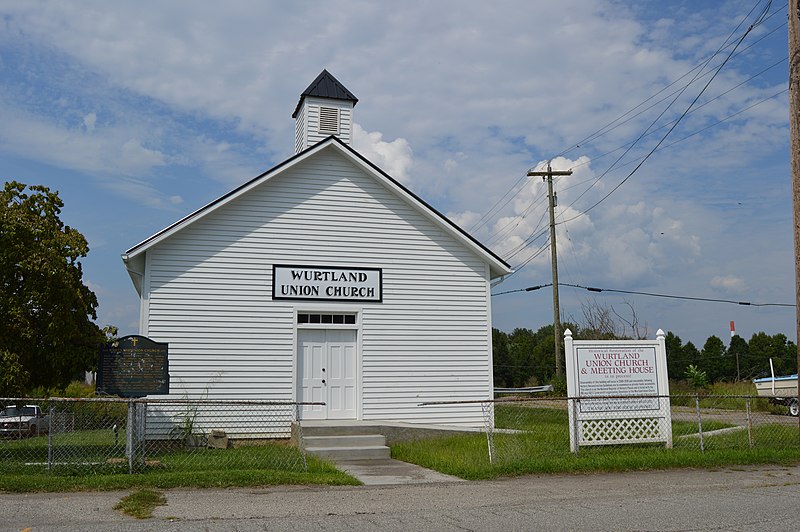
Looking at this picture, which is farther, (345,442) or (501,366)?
(501,366)

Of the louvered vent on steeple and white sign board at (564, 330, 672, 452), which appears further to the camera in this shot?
the louvered vent on steeple

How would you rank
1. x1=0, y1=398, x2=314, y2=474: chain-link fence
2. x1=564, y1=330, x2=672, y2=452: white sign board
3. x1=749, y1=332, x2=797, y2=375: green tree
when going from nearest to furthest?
x1=0, y1=398, x2=314, y2=474: chain-link fence < x1=564, y1=330, x2=672, y2=452: white sign board < x1=749, y1=332, x2=797, y2=375: green tree


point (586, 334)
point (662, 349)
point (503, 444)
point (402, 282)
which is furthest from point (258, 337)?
point (586, 334)

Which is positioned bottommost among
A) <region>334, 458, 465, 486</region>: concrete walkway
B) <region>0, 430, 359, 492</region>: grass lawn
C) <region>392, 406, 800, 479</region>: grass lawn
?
<region>334, 458, 465, 486</region>: concrete walkway

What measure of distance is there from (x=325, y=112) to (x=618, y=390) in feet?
34.8

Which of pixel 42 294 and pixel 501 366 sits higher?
pixel 42 294

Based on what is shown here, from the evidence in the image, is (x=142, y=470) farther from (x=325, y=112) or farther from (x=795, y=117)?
(x=795, y=117)

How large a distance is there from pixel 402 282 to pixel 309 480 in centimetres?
783

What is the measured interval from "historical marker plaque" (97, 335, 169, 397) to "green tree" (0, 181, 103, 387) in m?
0.44

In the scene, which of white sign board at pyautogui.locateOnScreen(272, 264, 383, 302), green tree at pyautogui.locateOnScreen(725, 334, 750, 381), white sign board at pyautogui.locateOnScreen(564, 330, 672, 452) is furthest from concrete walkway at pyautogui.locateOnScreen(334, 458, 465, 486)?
green tree at pyautogui.locateOnScreen(725, 334, 750, 381)

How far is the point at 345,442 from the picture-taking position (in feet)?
48.4

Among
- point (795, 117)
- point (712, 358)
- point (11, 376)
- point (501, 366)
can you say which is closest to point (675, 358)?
point (712, 358)

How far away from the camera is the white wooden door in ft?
55.9

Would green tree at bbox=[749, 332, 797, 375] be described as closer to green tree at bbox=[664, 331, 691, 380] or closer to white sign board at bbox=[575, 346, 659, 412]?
green tree at bbox=[664, 331, 691, 380]
